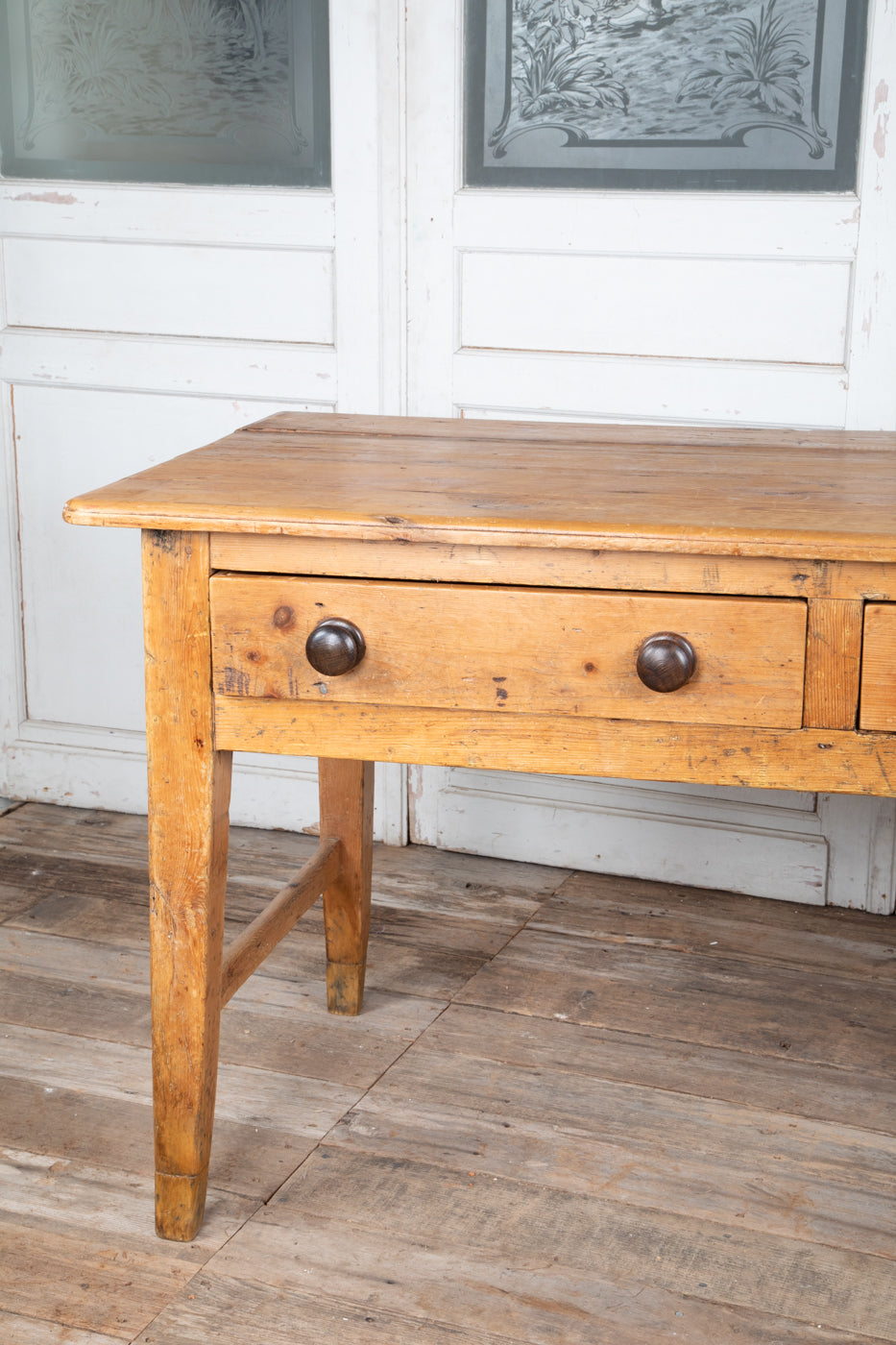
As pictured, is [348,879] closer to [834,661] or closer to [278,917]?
[278,917]

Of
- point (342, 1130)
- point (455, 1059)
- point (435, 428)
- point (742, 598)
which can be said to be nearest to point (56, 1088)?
point (342, 1130)

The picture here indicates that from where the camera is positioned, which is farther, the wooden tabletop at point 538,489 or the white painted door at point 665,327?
the white painted door at point 665,327

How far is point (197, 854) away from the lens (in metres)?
1.51

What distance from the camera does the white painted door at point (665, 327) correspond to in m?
2.29

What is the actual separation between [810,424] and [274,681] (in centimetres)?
130

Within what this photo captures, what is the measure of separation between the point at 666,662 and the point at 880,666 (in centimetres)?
21

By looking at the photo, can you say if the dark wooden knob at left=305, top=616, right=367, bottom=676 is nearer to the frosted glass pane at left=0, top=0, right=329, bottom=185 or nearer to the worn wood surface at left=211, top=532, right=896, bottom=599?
the worn wood surface at left=211, top=532, right=896, bottom=599

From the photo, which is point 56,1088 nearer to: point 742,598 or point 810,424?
point 742,598

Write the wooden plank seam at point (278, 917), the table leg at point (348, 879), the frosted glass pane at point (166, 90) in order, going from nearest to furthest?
the wooden plank seam at point (278, 917) < the table leg at point (348, 879) < the frosted glass pane at point (166, 90)

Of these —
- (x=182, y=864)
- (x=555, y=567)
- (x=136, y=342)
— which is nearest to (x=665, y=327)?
(x=136, y=342)

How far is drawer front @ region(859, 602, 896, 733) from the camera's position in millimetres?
1335

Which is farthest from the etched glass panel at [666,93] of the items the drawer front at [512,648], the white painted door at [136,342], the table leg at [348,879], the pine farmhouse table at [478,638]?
the drawer front at [512,648]

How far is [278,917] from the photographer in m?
1.80

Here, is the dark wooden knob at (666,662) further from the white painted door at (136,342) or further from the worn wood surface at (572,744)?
the white painted door at (136,342)
